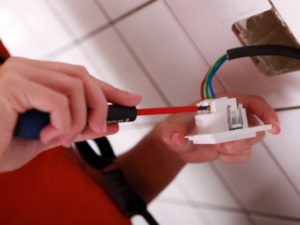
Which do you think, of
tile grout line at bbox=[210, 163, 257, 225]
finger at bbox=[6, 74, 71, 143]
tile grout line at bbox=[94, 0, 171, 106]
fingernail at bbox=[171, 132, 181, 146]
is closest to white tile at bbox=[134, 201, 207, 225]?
tile grout line at bbox=[210, 163, 257, 225]

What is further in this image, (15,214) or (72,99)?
(15,214)

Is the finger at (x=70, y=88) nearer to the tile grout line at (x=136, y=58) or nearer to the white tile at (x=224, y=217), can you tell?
the tile grout line at (x=136, y=58)

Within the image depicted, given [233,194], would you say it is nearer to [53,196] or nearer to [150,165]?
[150,165]

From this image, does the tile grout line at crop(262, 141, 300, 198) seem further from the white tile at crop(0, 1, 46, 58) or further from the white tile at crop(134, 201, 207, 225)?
the white tile at crop(0, 1, 46, 58)

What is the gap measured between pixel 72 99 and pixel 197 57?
336mm

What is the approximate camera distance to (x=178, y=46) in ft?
2.35

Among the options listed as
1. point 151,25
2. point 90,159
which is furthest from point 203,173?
point 151,25

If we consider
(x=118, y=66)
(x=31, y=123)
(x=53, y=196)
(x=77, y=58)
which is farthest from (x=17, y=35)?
(x=31, y=123)

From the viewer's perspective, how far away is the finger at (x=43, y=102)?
40 centimetres

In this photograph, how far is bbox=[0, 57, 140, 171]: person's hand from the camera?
41cm

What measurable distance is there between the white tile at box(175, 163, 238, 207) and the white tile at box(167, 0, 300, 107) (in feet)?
1.02

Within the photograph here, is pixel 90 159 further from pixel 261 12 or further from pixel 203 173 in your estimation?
pixel 261 12

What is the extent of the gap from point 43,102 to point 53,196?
436 mm

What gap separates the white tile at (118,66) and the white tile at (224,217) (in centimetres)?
34
